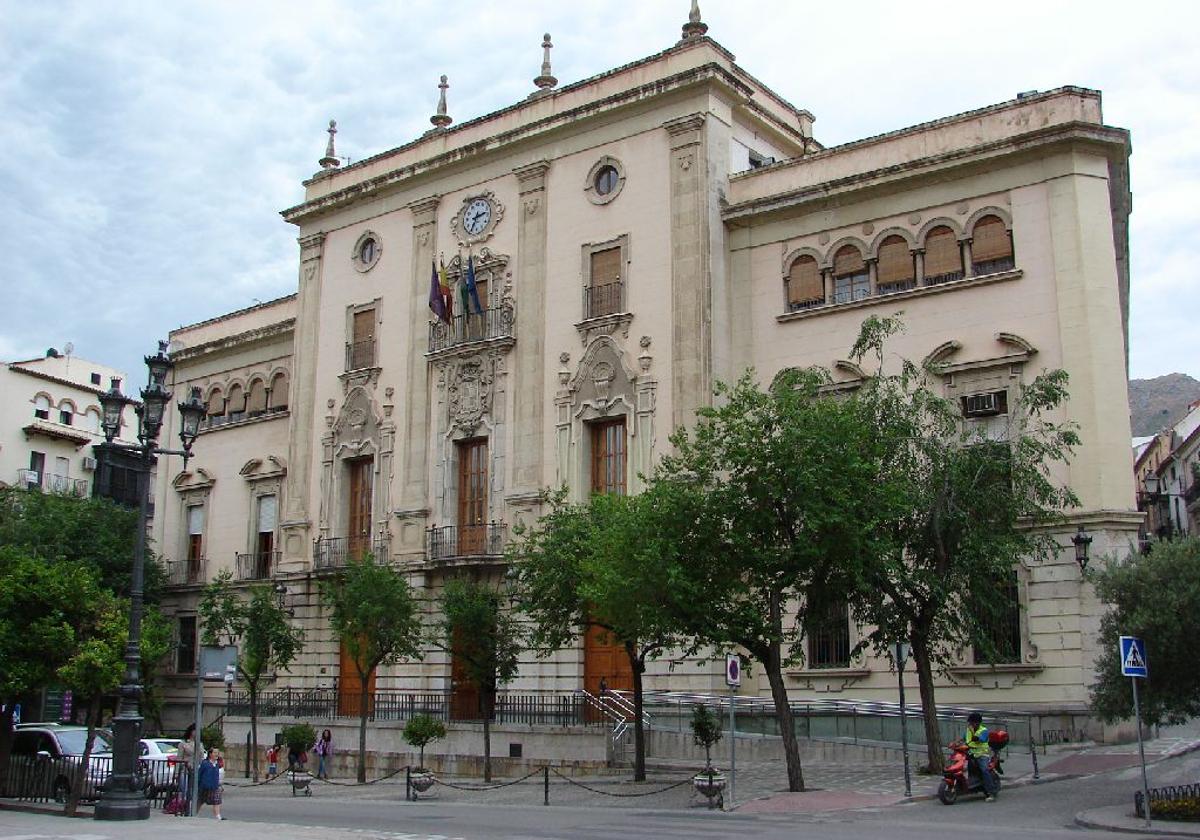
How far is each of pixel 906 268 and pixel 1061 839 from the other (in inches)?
691

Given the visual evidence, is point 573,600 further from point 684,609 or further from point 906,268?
point 906,268

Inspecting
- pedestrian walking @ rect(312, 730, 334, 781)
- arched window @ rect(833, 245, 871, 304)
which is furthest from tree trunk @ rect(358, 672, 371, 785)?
arched window @ rect(833, 245, 871, 304)

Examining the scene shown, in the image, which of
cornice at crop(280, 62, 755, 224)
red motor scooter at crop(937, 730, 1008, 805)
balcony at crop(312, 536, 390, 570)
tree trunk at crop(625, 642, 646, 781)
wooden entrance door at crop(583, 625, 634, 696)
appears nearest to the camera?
red motor scooter at crop(937, 730, 1008, 805)

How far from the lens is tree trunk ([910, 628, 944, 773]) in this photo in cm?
2247

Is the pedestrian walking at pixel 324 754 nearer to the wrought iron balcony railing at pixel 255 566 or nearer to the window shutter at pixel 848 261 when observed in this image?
the wrought iron balcony railing at pixel 255 566

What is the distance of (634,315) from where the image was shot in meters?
33.0

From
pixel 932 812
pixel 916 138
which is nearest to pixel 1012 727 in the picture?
pixel 932 812

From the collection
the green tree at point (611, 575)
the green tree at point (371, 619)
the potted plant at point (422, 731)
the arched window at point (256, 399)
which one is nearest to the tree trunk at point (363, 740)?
the green tree at point (371, 619)

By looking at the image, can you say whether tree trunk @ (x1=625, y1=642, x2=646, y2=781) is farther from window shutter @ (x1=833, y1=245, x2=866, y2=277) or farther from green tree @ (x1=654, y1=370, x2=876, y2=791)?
window shutter @ (x1=833, y1=245, x2=866, y2=277)

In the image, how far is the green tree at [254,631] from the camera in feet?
111

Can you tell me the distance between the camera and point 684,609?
70.9 feet

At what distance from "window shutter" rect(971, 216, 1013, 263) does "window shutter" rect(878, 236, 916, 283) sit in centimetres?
155

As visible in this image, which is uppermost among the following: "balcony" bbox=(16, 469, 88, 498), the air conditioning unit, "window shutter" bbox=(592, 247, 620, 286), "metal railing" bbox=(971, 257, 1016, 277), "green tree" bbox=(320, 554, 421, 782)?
"window shutter" bbox=(592, 247, 620, 286)

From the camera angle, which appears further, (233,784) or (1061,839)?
(233,784)
